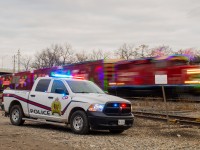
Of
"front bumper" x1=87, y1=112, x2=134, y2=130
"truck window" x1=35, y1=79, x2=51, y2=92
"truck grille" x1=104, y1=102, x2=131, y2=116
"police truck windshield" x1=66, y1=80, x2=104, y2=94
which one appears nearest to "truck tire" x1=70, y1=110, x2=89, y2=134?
"front bumper" x1=87, y1=112, x2=134, y2=130

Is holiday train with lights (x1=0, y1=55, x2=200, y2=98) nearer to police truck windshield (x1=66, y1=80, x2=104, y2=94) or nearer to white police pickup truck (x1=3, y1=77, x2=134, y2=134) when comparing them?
white police pickup truck (x1=3, y1=77, x2=134, y2=134)

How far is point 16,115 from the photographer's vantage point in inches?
523

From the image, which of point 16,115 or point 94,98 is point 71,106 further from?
point 16,115

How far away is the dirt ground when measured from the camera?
872cm

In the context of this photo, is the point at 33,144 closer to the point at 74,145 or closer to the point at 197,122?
the point at 74,145

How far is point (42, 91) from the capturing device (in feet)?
41.1

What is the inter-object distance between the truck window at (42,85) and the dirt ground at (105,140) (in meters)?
1.48

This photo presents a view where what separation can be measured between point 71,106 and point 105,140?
1.86 m

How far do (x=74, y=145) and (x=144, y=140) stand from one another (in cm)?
221

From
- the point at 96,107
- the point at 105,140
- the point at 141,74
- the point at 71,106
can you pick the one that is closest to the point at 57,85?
the point at 71,106

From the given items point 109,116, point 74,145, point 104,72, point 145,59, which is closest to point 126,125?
point 109,116

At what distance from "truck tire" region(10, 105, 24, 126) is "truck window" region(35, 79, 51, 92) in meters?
1.12

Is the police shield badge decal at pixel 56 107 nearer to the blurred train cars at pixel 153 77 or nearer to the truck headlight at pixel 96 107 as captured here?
the truck headlight at pixel 96 107

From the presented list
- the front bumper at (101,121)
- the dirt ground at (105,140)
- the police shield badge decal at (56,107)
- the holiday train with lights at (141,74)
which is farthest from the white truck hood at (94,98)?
the holiday train with lights at (141,74)
